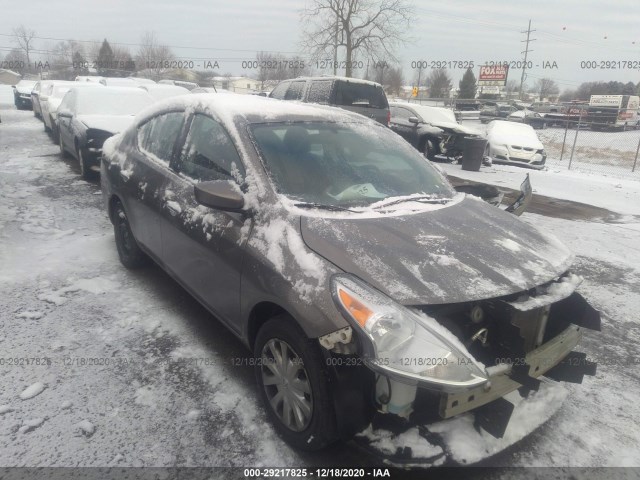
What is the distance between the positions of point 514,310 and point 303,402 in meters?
1.06

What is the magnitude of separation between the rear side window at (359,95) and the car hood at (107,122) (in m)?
4.66

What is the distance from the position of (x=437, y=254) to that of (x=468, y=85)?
61.3 meters

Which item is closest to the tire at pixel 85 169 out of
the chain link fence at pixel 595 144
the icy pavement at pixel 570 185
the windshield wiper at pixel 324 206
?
the windshield wiper at pixel 324 206

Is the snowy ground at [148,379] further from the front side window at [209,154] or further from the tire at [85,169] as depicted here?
the tire at [85,169]

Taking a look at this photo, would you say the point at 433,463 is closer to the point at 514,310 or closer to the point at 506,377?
the point at 506,377

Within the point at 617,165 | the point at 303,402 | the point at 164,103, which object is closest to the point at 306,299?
the point at 303,402

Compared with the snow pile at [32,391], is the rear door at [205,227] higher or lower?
higher

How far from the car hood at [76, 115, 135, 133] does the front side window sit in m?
5.14

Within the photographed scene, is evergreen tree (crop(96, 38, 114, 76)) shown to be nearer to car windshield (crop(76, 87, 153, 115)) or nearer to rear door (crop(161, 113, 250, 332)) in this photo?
car windshield (crop(76, 87, 153, 115))

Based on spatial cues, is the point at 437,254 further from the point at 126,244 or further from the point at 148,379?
the point at 126,244

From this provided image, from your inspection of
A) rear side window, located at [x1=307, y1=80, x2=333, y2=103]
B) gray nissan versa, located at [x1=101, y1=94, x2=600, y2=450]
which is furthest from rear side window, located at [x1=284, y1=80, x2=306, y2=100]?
gray nissan versa, located at [x1=101, y1=94, x2=600, y2=450]

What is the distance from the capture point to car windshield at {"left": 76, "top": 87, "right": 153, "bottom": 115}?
27.8ft

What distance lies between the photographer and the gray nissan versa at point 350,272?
6.34ft

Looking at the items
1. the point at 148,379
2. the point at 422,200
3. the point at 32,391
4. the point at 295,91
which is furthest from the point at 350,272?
the point at 295,91
